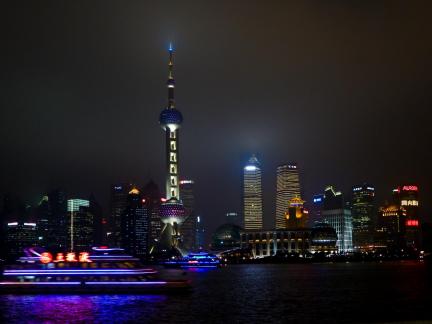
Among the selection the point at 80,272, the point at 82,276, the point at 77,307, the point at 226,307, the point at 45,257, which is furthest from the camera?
the point at 45,257

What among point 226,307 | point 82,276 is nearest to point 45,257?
point 82,276

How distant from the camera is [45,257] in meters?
85.1

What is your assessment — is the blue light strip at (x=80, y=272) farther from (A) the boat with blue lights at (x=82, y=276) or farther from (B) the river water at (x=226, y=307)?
(B) the river water at (x=226, y=307)

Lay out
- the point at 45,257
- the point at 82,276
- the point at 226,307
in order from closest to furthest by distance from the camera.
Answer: the point at 226,307 → the point at 82,276 → the point at 45,257

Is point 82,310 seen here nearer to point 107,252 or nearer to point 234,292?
point 107,252

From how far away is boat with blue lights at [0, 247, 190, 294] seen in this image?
82312mm

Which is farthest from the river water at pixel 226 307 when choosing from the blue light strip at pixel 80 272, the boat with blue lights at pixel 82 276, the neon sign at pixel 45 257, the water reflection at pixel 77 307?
the neon sign at pixel 45 257

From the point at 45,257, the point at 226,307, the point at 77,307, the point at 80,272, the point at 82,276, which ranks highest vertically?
the point at 45,257

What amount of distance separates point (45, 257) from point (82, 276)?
5.71 meters

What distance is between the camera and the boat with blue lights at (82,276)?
82.3 m

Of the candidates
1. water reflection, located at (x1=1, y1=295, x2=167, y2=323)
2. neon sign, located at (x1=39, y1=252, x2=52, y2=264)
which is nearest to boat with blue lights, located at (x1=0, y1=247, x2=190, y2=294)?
neon sign, located at (x1=39, y1=252, x2=52, y2=264)

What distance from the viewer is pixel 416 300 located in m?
79.1

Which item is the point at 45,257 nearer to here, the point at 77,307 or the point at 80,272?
the point at 80,272

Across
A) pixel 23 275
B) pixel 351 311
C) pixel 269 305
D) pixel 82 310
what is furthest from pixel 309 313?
pixel 23 275
